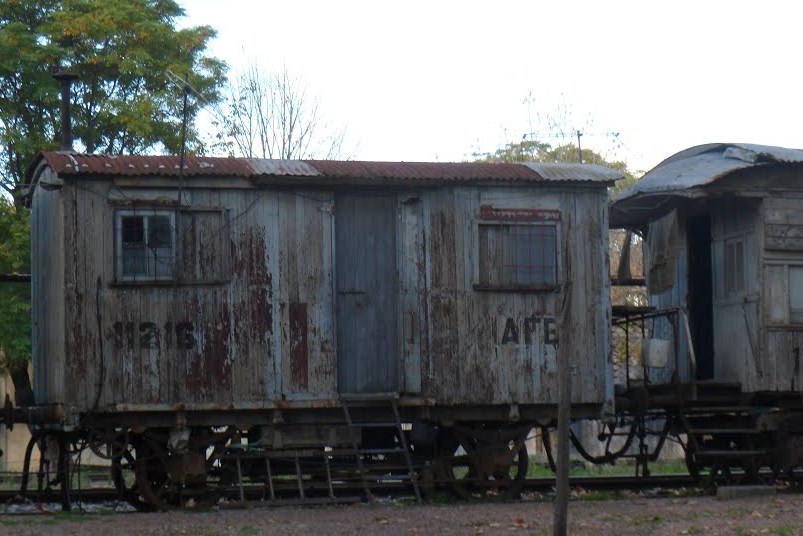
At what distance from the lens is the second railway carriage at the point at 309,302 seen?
1495 cm

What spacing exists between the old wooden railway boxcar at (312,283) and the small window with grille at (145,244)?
0.06ft

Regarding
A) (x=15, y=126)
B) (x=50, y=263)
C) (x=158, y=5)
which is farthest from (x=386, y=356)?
(x=158, y=5)

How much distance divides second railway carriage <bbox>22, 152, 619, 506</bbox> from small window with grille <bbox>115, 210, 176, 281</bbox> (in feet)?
0.05

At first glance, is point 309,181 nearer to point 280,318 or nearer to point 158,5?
point 280,318

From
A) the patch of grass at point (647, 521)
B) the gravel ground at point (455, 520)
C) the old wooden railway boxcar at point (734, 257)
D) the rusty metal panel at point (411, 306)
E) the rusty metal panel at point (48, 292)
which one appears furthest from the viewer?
the old wooden railway boxcar at point (734, 257)

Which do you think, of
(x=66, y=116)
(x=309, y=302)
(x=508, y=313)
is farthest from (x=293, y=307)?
(x=66, y=116)

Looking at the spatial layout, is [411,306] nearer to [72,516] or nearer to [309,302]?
[309,302]

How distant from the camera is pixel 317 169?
1562cm

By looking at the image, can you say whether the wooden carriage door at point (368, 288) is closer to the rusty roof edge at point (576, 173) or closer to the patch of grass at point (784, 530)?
the rusty roof edge at point (576, 173)

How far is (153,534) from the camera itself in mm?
12023

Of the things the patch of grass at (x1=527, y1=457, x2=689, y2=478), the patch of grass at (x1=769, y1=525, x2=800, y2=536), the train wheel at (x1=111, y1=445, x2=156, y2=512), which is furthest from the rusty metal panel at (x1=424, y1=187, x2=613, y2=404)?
the patch of grass at (x1=527, y1=457, x2=689, y2=478)

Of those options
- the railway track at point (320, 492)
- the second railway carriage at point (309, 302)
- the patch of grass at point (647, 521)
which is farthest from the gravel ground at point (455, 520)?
the second railway carriage at point (309, 302)

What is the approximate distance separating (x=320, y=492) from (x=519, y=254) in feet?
12.0

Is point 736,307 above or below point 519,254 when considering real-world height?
below
